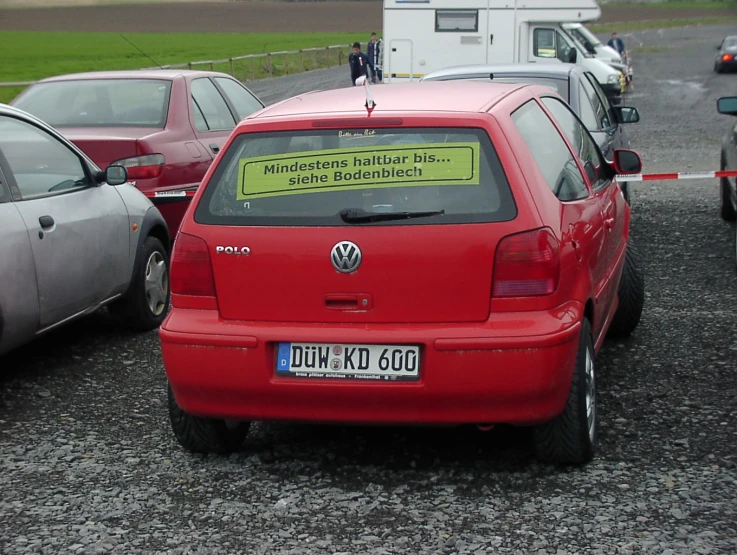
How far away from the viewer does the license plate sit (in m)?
4.29

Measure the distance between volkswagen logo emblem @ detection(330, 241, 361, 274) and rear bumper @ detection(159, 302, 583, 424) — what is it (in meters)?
0.23

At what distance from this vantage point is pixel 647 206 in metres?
12.5

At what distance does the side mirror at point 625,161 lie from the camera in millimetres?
6383

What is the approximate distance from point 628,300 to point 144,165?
394cm

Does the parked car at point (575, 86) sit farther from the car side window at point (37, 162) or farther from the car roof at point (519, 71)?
the car side window at point (37, 162)

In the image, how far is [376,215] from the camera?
433 centimetres

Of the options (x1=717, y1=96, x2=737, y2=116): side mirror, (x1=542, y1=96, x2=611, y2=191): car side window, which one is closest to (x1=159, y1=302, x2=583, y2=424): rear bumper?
(x1=542, y1=96, x2=611, y2=191): car side window

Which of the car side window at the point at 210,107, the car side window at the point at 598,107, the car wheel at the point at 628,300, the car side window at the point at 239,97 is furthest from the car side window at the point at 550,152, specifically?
the car side window at the point at 239,97

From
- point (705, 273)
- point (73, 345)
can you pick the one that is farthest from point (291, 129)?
point (705, 273)

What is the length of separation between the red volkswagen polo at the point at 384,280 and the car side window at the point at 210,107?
530 cm

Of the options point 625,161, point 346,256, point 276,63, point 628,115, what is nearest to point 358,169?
point 346,256

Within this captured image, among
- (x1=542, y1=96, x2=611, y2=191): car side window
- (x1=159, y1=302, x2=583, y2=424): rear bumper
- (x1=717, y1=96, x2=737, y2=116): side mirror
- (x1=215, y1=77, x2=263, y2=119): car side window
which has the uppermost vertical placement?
(x1=542, y1=96, x2=611, y2=191): car side window

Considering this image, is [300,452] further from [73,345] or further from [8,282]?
[73,345]

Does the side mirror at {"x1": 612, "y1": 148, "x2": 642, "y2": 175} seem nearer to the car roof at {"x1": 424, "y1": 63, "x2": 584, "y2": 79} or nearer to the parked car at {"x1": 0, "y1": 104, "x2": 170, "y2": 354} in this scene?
the parked car at {"x1": 0, "y1": 104, "x2": 170, "y2": 354}
